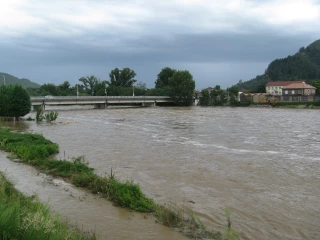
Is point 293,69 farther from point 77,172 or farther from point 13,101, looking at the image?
point 77,172

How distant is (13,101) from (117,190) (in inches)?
1498

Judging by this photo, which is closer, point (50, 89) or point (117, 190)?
point (117, 190)

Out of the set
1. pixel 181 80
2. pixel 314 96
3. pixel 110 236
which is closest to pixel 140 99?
pixel 181 80

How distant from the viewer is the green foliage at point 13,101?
43.9m

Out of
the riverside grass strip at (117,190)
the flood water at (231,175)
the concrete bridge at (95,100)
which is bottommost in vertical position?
the flood water at (231,175)

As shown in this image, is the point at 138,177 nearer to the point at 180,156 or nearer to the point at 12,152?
the point at 180,156

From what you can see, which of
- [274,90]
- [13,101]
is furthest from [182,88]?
[13,101]

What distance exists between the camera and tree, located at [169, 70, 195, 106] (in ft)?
333

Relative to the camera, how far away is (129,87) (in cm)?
13862

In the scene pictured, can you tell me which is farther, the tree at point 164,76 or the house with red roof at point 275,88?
the tree at point 164,76

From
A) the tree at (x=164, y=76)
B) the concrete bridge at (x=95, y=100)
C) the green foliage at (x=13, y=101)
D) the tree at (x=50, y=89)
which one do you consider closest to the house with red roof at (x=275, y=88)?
the tree at (x=164, y=76)

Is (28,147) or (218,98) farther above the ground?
(218,98)

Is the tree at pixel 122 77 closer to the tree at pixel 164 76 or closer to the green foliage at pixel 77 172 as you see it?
the tree at pixel 164 76

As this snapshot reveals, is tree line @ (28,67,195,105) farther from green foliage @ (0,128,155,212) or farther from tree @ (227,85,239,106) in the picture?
green foliage @ (0,128,155,212)
